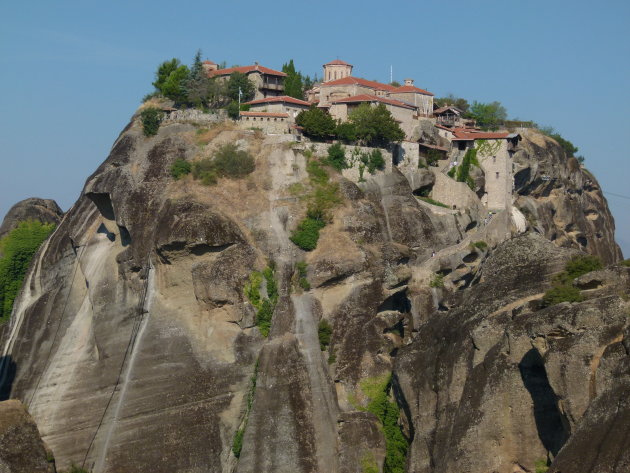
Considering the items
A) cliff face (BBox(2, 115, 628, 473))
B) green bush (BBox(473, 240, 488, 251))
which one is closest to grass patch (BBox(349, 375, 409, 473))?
cliff face (BBox(2, 115, 628, 473))

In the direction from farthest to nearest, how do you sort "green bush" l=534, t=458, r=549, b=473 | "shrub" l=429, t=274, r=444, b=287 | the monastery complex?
the monastery complex, "shrub" l=429, t=274, r=444, b=287, "green bush" l=534, t=458, r=549, b=473

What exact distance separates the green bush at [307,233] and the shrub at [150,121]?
11865 mm

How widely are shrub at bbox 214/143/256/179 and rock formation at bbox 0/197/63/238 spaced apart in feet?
76.3

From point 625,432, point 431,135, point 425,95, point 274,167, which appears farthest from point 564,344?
point 425,95

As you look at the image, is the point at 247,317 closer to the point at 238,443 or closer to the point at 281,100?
the point at 238,443

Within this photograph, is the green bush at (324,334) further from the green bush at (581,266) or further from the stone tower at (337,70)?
the stone tower at (337,70)

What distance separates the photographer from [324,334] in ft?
277

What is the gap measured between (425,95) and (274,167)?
63.0 feet

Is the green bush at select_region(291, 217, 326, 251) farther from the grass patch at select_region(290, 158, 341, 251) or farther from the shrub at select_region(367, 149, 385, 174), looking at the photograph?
the shrub at select_region(367, 149, 385, 174)

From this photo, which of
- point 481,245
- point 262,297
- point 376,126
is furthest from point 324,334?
point 376,126

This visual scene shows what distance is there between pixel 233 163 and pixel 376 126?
9.23m

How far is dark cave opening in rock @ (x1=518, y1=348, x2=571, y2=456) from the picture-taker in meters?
66.9

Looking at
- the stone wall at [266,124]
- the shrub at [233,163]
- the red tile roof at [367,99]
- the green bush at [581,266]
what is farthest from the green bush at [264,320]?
the red tile roof at [367,99]

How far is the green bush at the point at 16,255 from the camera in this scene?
10188cm
